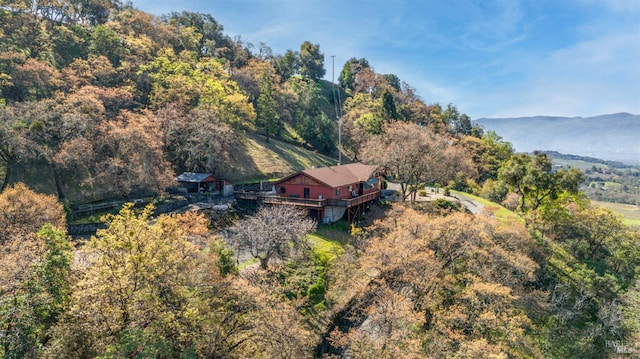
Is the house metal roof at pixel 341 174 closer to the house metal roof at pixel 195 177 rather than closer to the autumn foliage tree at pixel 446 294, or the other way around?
the autumn foliage tree at pixel 446 294

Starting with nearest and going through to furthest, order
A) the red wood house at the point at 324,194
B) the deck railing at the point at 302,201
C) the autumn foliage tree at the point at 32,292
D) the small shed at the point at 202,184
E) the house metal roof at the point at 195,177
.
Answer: the autumn foliage tree at the point at 32,292 < the deck railing at the point at 302,201 < the red wood house at the point at 324,194 < the house metal roof at the point at 195,177 < the small shed at the point at 202,184

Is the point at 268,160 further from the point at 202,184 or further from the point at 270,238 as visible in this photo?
the point at 270,238

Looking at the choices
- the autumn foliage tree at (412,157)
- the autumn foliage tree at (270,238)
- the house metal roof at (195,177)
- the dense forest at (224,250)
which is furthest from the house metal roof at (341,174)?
the house metal roof at (195,177)

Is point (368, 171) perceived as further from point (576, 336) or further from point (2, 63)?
point (2, 63)

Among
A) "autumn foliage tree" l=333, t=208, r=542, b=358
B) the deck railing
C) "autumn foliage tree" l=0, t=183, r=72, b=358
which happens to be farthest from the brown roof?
"autumn foliage tree" l=0, t=183, r=72, b=358

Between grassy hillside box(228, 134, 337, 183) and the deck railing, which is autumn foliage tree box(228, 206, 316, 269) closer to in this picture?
the deck railing

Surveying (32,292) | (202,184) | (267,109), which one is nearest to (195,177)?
(202,184)
